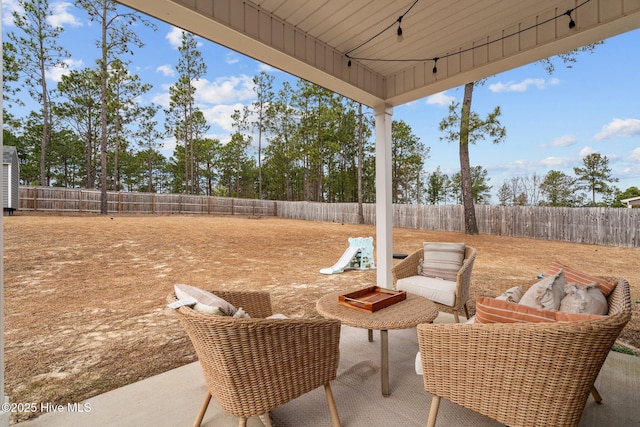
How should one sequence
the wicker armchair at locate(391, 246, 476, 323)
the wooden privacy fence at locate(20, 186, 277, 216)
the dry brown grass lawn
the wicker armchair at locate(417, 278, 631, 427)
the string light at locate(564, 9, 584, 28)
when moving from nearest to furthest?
the wicker armchair at locate(417, 278, 631, 427), the string light at locate(564, 9, 584, 28), the dry brown grass lawn, the wicker armchair at locate(391, 246, 476, 323), the wooden privacy fence at locate(20, 186, 277, 216)

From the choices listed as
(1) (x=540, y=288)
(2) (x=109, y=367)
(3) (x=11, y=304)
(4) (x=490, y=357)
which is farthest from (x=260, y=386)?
(3) (x=11, y=304)

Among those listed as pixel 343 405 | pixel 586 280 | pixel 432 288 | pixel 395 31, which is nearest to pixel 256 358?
pixel 343 405

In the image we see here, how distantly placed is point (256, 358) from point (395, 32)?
260 centimetres

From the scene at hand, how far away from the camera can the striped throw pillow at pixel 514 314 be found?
118 cm

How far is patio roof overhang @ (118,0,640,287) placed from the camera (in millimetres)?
2039

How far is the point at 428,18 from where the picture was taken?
93.1 inches

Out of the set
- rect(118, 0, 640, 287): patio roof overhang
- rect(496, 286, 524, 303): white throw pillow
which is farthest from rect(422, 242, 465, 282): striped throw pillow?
rect(118, 0, 640, 287): patio roof overhang

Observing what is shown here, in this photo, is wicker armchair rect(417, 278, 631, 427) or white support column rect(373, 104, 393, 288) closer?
wicker armchair rect(417, 278, 631, 427)

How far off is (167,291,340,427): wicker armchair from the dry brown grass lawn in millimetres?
1197

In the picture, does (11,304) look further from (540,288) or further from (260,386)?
(540,288)

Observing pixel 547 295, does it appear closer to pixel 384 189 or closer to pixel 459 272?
pixel 459 272

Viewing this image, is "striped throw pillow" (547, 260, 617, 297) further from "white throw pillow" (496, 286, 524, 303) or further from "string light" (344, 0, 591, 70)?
"string light" (344, 0, 591, 70)

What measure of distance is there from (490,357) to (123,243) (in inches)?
296

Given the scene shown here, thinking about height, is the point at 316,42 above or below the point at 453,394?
above
